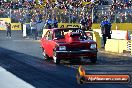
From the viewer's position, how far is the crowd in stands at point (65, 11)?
131 feet

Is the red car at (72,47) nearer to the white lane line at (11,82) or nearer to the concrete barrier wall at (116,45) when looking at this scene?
the white lane line at (11,82)

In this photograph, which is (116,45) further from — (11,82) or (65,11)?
(65,11)

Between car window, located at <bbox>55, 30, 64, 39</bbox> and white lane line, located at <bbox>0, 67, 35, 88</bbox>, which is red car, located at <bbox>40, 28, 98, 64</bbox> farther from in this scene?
white lane line, located at <bbox>0, 67, 35, 88</bbox>

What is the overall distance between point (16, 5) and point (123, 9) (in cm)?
1687

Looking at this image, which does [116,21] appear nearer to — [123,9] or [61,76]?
[123,9]

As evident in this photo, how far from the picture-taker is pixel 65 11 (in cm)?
4281

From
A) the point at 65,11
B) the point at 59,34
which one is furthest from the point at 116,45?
the point at 65,11

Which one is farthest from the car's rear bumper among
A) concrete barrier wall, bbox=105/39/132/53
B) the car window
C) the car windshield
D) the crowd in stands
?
the crowd in stands

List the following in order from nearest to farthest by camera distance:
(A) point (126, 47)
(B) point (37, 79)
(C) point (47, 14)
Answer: (B) point (37, 79)
(A) point (126, 47)
(C) point (47, 14)

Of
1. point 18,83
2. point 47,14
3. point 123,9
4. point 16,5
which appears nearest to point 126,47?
point 18,83

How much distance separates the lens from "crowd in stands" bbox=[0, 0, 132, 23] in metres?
39.8

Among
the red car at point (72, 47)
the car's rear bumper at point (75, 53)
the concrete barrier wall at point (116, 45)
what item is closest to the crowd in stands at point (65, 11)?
the concrete barrier wall at point (116, 45)

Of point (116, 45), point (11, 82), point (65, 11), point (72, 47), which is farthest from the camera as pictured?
point (65, 11)

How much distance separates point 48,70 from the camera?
1515 centimetres
